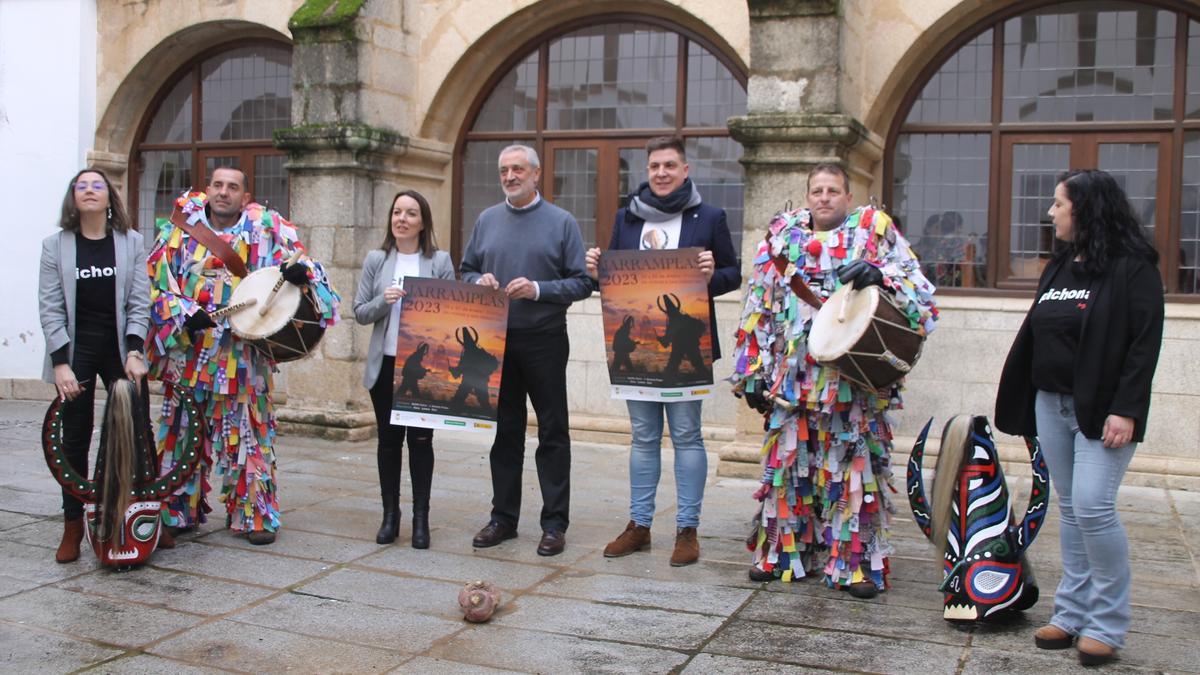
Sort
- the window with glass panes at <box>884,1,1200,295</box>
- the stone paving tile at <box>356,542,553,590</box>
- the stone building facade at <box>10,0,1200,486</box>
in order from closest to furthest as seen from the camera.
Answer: the stone paving tile at <box>356,542,553,590</box> → the stone building facade at <box>10,0,1200,486</box> → the window with glass panes at <box>884,1,1200,295</box>

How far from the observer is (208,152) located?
467 inches

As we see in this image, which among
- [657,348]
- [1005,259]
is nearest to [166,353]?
[657,348]

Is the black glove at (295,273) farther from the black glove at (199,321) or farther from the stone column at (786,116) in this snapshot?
the stone column at (786,116)

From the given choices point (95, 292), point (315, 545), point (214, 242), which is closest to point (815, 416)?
point (315, 545)

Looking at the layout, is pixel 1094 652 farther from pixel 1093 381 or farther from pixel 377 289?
pixel 377 289

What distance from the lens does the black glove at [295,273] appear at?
244 inches

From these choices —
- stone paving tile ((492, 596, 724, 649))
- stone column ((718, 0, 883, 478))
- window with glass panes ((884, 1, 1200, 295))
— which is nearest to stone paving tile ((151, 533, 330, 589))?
stone paving tile ((492, 596, 724, 649))

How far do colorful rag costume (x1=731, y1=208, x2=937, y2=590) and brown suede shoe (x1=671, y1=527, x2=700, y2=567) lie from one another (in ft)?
1.29

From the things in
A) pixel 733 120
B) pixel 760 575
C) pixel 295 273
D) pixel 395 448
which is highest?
pixel 733 120

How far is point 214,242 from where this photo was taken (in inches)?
247

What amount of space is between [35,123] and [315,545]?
7435 mm

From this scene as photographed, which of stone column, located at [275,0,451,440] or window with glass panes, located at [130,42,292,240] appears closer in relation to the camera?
stone column, located at [275,0,451,440]

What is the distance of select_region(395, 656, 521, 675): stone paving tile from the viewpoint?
4.54 meters

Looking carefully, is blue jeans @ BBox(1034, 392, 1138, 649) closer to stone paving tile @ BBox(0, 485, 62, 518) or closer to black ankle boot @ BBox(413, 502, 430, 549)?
black ankle boot @ BBox(413, 502, 430, 549)
